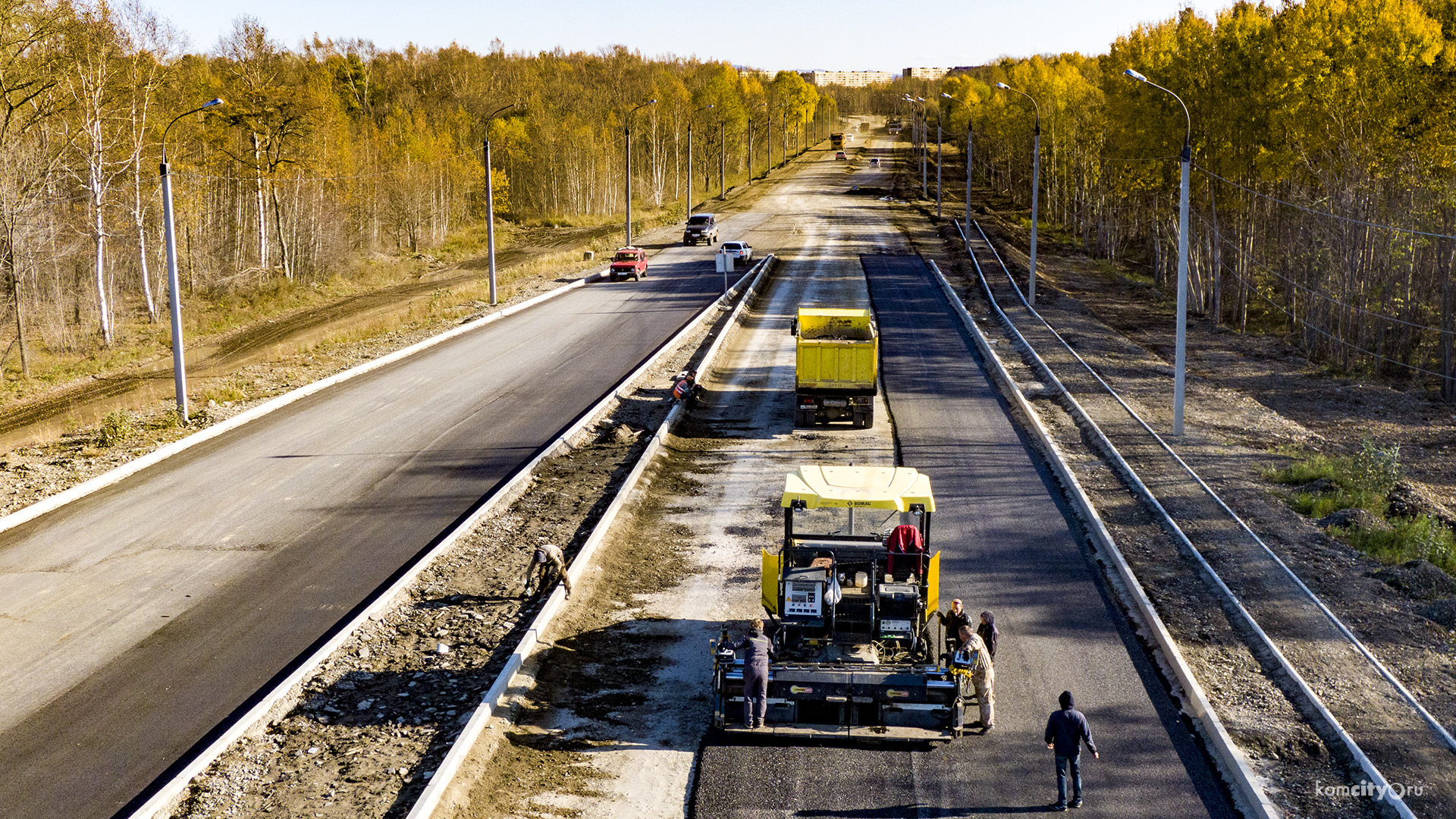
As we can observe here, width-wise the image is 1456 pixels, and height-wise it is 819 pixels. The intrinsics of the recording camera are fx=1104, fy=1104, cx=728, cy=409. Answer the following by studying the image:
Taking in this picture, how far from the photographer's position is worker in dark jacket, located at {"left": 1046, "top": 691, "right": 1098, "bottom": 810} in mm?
10453

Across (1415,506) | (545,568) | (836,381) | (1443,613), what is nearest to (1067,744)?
(545,568)

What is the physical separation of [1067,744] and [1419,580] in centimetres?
1002

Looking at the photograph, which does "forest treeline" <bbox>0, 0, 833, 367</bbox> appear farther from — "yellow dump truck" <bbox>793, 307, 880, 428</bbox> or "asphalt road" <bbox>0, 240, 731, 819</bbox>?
"yellow dump truck" <bbox>793, 307, 880, 428</bbox>

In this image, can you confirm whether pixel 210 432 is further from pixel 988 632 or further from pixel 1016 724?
pixel 1016 724

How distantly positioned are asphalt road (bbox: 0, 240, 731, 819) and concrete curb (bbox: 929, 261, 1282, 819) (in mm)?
10668

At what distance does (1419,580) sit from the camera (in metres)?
17.1

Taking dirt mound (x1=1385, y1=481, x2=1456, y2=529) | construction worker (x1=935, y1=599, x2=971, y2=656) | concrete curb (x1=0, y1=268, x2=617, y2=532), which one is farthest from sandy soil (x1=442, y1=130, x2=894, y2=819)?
concrete curb (x1=0, y1=268, x2=617, y2=532)

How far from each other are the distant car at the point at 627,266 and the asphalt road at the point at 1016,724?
35.2m

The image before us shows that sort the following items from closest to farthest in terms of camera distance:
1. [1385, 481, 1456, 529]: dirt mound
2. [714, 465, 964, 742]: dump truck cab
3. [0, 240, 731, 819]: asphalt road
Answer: [714, 465, 964, 742]: dump truck cab, [0, 240, 731, 819]: asphalt road, [1385, 481, 1456, 529]: dirt mound

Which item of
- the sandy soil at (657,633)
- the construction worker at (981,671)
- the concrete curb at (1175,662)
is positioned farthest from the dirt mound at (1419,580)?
the sandy soil at (657,633)

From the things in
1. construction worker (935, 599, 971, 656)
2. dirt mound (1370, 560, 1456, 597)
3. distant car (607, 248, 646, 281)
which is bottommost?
dirt mound (1370, 560, 1456, 597)

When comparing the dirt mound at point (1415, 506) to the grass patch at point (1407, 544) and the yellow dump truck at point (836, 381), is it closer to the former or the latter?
the grass patch at point (1407, 544)

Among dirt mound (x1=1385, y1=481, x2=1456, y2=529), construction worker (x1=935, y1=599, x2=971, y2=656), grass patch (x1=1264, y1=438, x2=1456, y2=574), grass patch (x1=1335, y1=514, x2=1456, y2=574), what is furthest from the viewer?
dirt mound (x1=1385, y1=481, x2=1456, y2=529)

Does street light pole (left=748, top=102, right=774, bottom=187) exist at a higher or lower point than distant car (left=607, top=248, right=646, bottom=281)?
higher
